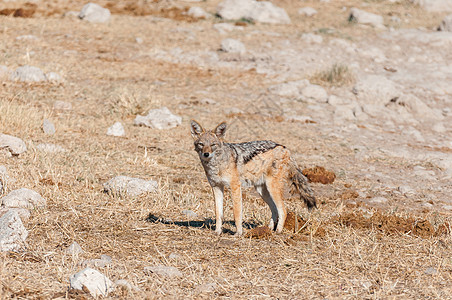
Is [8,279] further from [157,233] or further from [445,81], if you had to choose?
[445,81]

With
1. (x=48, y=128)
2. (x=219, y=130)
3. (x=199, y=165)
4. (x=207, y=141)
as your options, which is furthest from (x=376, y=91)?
(x=207, y=141)

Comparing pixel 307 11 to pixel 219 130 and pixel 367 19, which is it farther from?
pixel 219 130

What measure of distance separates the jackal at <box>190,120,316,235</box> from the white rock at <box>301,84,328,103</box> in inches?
348

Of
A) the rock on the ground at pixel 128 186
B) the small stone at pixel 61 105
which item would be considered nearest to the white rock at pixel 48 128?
the small stone at pixel 61 105

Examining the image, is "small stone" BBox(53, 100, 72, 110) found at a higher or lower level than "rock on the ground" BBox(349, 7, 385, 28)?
lower

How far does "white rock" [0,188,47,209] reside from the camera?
281 inches

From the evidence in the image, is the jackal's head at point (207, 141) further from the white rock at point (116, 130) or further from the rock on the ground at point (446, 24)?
the rock on the ground at point (446, 24)

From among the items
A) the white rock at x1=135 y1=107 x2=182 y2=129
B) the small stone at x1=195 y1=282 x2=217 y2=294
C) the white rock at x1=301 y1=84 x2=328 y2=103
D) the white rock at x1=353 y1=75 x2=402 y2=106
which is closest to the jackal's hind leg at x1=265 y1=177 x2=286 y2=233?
the small stone at x1=195 y1=282 x2=217 y2=294

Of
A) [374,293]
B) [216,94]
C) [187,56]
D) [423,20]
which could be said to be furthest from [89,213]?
[423,20]

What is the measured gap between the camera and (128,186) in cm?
822

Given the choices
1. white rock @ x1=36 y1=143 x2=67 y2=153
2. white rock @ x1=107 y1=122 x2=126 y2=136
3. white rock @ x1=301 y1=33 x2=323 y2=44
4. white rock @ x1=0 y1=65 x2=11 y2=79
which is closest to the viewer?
white rock @ x1=36 y1=143 x2=67 y2=153

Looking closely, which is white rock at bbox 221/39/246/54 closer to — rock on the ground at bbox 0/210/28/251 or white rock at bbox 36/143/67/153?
white rock at bbox 36/143/67/153

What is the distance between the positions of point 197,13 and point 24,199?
56.1ft

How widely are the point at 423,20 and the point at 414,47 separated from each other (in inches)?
191
